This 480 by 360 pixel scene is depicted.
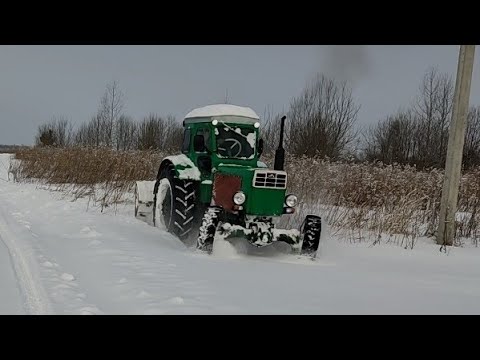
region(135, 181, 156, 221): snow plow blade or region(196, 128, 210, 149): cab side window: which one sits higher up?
region(196, 128, 210, 149): cab side window

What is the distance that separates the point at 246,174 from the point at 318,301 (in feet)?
8.17

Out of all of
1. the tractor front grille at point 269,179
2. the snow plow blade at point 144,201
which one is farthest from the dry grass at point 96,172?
the tractor front grille at point 269,179

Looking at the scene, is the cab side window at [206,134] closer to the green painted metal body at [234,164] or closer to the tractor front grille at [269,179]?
the green painted metal body at [234,164]

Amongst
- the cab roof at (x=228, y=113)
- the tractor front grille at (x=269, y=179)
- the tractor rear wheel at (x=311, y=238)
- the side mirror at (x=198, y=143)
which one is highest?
the cab roof at (x=228, y=113)

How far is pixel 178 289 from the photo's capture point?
3.90 meters

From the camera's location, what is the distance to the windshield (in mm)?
6734

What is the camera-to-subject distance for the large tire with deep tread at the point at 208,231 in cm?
555

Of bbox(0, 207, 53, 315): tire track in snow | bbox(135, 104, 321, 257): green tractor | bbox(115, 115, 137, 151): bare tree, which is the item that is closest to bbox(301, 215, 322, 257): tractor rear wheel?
bbox(135, 104, 321, 257): green tractor

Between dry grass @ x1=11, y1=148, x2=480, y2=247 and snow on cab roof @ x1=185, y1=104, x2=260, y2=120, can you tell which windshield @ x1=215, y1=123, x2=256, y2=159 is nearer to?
snow on cab roof @ x1=185, y1=104, x2=260, y2=120

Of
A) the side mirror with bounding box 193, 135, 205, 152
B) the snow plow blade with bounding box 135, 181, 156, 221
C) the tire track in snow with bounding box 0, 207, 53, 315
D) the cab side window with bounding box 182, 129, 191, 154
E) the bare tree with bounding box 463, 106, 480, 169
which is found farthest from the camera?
the bare tree with bounding box 463, 106, 480, 169

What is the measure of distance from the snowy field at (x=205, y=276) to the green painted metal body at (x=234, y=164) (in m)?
0.67

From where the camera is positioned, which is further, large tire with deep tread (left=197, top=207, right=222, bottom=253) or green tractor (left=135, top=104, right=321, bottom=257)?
green tractor (left=135, top=104, right=321, bottom=257)

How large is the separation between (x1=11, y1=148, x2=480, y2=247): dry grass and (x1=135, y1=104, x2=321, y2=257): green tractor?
1807mm
